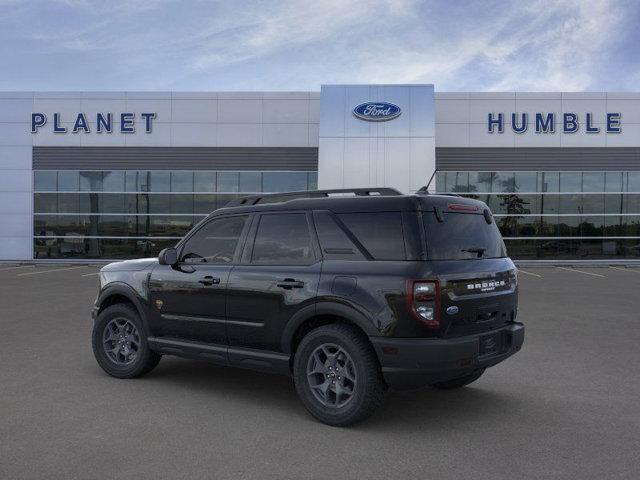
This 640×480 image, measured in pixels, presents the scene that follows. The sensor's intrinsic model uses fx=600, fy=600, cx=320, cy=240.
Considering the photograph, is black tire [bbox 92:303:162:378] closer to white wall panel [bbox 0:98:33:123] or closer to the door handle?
the door handle

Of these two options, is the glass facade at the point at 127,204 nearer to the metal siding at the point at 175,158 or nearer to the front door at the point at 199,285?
the metal siding at the point at 175,158

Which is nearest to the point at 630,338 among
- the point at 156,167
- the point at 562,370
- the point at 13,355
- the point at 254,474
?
the point at 562,370

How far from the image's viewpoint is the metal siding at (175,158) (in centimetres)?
2636

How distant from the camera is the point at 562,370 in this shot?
21.6 ft

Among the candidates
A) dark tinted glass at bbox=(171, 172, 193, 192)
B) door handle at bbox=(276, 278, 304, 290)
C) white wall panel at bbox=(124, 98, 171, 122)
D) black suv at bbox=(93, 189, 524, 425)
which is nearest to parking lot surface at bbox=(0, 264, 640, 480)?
black suv at bbox=(93, 189, 524, 425)

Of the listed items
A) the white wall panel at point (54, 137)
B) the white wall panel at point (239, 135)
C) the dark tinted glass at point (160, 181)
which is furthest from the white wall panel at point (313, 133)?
the white wall panel at point (54, 137)

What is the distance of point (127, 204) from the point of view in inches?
1057

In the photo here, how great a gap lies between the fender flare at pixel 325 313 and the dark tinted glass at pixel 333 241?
401mm

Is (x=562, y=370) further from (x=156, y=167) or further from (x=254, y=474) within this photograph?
(x=156, y=167)

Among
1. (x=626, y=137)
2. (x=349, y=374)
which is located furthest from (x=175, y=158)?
(x=349, y=374)

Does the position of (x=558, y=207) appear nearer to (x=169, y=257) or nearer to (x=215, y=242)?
(x=215, y=242)

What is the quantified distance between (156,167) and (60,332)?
18.7 metres

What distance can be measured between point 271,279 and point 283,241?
36cm

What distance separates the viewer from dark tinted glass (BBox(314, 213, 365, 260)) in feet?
15.8
